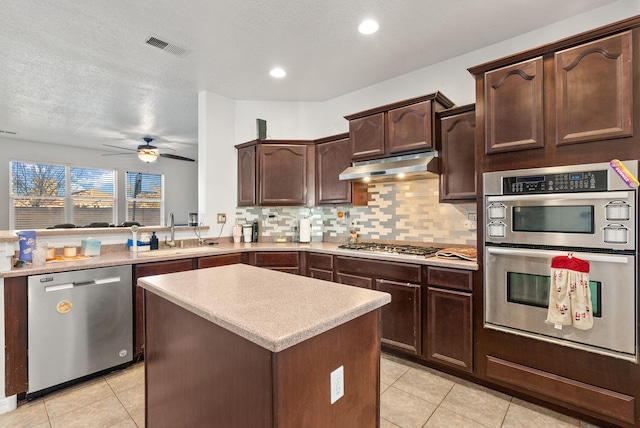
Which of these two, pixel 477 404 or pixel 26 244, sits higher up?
pixel 26 244

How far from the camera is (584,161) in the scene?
1.82 m

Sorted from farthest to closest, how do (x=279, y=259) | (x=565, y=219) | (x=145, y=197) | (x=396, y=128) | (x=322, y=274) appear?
(x=145, y=197)
(x=279, y=259)
(x=322, y=274)
(x=396, y=128)
(x=565, y=219)

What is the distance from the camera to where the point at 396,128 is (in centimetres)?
288

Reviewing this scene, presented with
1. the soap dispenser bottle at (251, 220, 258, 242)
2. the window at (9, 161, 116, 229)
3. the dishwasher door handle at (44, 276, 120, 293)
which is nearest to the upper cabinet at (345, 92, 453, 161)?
the soap dispenser bottle at (251, 220, 258, 242)

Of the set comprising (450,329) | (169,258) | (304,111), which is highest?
(304,111)

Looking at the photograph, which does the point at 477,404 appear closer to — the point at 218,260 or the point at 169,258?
the point at 218,260

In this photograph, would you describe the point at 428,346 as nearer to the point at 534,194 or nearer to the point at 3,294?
the point at 534,194

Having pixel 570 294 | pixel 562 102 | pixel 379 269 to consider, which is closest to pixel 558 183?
pixel 562 102

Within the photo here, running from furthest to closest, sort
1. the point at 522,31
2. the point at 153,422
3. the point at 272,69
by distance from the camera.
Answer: the point at 272,69 < the point at 522,31 < the point at 153,422

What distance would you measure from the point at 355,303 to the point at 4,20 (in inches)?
135

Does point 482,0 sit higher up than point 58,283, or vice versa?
point 482,0

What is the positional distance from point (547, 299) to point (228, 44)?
3.17 meters

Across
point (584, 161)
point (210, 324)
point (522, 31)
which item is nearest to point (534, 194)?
point (584, 161)

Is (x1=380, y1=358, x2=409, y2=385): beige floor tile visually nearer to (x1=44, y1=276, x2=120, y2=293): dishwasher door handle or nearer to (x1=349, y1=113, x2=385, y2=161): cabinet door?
(x1=349, y1=113, x2=385, y2=161): cabinet door
